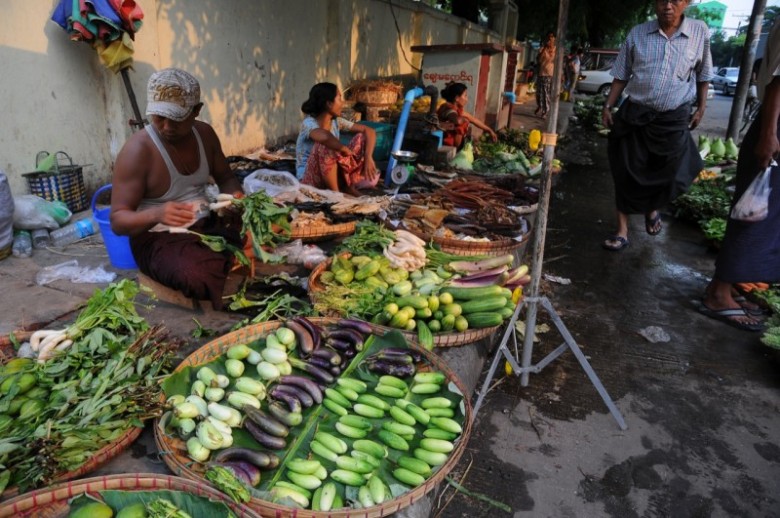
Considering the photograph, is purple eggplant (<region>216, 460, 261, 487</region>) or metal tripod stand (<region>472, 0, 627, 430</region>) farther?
metal tripod stand (<region>472, 0, 627, 430</region>)

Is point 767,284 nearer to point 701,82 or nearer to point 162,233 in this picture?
point 701,82

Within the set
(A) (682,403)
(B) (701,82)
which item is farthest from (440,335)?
(B) (701,82)

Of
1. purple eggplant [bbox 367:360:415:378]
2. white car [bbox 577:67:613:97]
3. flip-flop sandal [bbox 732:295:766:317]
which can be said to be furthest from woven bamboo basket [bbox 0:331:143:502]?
white car [bbox 577:67:613:97]

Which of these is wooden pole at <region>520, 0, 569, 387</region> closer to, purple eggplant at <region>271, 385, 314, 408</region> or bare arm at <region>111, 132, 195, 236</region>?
purple eggplant at <region>271, 385, 314, 408</region>

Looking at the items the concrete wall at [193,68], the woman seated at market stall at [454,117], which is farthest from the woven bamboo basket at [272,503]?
the woman seated at market stall at [454,117]

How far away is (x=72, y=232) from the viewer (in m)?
4.43

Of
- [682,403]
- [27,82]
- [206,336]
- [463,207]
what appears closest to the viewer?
[206,336]

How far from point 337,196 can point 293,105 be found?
4.16 meters

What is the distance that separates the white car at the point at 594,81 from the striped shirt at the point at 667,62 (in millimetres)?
21337

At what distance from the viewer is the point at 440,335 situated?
3031 mm

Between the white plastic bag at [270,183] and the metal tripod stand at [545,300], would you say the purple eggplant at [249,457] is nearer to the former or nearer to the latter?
the metal tripod stand at [545,300]

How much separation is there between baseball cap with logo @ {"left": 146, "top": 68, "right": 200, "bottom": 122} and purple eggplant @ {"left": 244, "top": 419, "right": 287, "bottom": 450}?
78.1 inches

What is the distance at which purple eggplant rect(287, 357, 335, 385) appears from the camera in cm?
248

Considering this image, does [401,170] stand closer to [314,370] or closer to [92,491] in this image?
[314,370]
